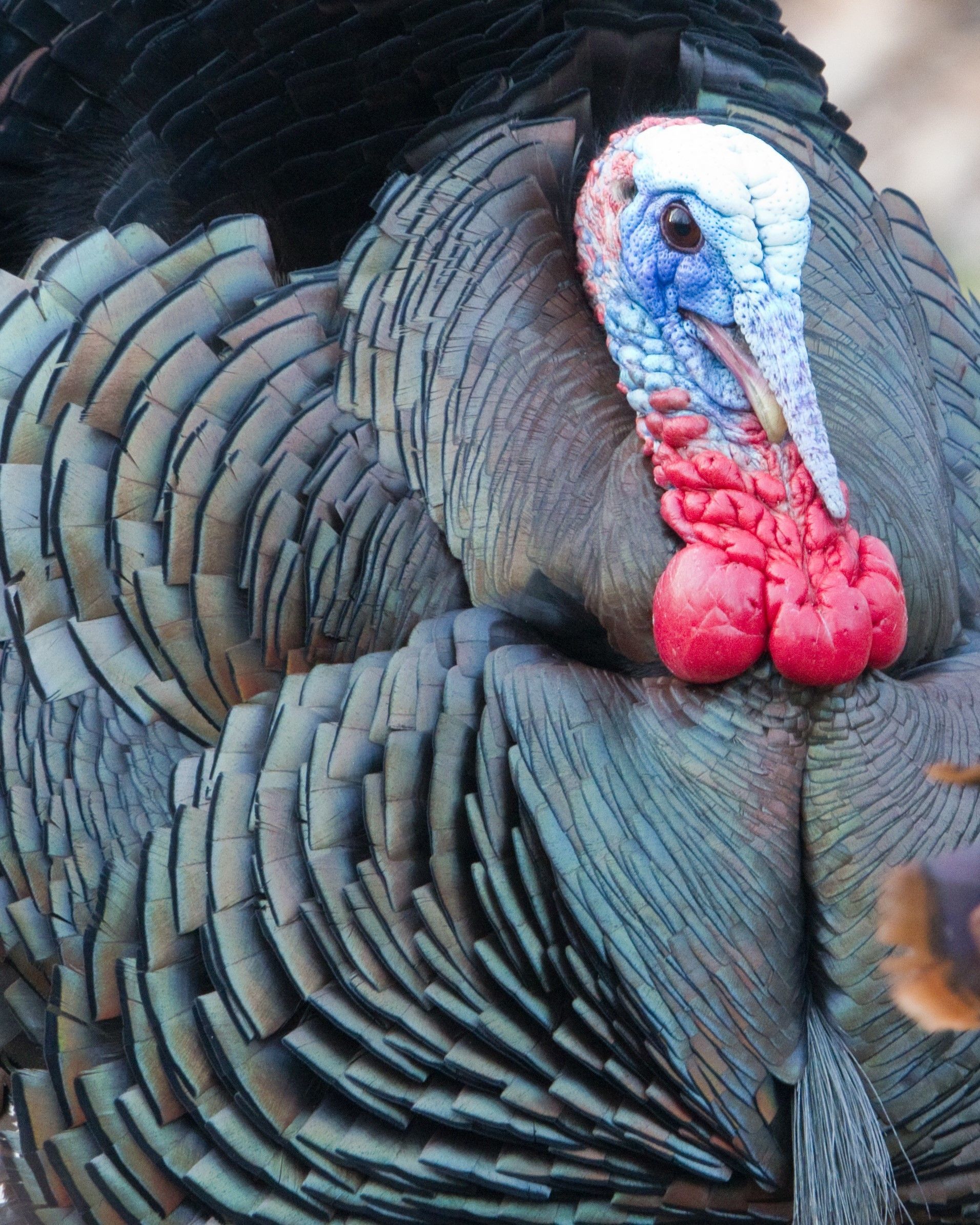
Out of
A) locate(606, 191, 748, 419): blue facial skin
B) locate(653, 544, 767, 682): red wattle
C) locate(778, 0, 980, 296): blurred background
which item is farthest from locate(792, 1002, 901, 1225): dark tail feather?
locate(778, 0, 980, 296): blurred background

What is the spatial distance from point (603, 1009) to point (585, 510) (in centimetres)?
58

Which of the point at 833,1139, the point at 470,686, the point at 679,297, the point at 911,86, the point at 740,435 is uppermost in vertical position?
the point at 911,86

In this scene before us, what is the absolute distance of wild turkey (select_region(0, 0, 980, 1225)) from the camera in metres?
1.98

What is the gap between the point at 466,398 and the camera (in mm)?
2182

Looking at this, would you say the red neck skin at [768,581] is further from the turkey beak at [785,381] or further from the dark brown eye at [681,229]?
the dark brown eye at [681,229]

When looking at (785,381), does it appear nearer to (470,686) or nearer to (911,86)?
(470,686)

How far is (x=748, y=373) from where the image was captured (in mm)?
1974

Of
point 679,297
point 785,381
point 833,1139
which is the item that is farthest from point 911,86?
point 833,1139

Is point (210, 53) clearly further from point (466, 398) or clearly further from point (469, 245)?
point (466, 398)

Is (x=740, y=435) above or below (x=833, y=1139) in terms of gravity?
above

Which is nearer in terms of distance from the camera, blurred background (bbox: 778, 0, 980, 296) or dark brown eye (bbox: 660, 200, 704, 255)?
dark brown eye (bbox: 660, 200, 704, 255)

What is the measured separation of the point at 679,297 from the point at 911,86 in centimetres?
349

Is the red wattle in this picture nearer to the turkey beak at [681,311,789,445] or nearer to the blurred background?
the turkey beak at [681,311,789,445]

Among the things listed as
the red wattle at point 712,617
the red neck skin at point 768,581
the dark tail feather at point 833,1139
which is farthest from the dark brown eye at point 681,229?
the dark tail feather at point 833,1139
